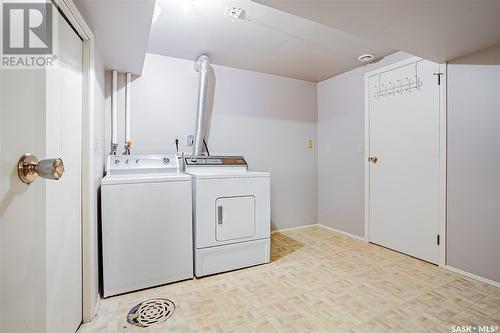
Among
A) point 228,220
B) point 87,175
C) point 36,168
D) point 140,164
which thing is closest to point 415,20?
point 228,220

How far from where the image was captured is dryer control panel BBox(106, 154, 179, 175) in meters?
2.34

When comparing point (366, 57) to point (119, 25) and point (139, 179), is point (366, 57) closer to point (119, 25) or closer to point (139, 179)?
point (119, 25)

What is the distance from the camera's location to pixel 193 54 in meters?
2.90

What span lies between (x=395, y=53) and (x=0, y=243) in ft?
11.5

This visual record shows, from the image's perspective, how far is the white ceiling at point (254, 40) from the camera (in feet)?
6.81

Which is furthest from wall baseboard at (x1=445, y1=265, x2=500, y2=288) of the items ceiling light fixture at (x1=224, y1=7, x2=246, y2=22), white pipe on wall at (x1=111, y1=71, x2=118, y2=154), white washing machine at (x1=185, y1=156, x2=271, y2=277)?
white pipe on wall at (x1=111, y1=71, x2=118, y2=154)

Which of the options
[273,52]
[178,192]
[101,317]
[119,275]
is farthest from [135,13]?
[101,317]

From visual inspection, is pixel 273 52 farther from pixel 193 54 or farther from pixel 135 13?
pixel 135 13

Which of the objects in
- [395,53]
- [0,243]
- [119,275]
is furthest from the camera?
[395,53]

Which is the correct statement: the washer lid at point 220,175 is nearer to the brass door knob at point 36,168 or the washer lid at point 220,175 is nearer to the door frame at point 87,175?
the door frame at point 87,175

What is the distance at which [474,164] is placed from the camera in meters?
2.17

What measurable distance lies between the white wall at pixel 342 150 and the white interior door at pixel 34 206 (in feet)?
10.1

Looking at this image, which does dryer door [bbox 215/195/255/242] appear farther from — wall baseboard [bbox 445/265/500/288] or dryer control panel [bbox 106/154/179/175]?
wall baseboard [bbox 445/265/500/288]

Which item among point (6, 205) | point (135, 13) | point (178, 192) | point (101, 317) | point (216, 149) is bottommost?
point (101, 317)
